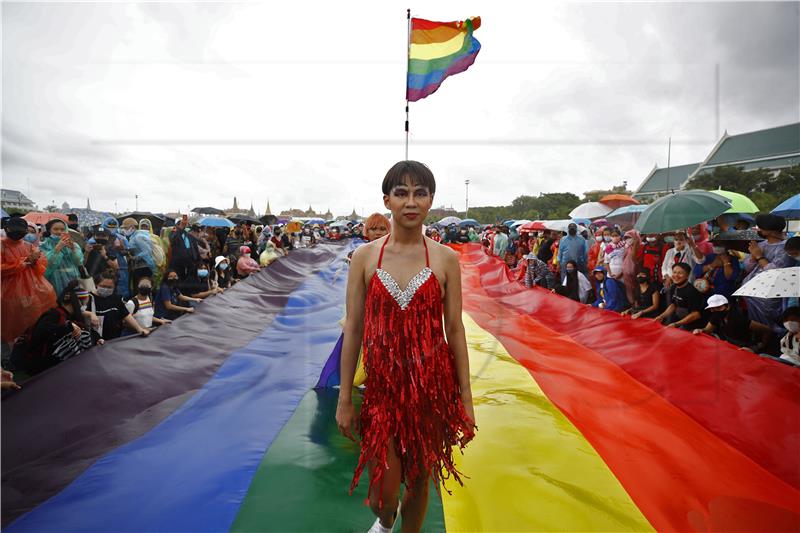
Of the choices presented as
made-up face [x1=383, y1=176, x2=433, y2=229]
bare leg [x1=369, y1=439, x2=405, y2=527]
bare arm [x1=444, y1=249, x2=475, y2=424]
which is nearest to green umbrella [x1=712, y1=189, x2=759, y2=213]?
bare arm [x1=444, y1=249, x2=475, y2=424]

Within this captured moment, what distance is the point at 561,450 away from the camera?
279 centimetres

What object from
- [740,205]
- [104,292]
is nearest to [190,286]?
[104,292]

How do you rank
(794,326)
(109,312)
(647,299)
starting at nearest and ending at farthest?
(794,326), (109,312), (647,299)

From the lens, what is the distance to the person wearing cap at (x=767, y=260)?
13.3ft

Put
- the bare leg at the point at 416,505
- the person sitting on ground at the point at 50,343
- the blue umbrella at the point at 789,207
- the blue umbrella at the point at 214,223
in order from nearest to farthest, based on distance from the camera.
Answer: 1. the bare leg at the point at 416,505
2. the person sitting on ground at the point at 50,343
3. the blue umbrella at the point at 789,207
4. the blue umbrella at the point at 214,223

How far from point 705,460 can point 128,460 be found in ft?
12.0

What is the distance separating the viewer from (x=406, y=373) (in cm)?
187

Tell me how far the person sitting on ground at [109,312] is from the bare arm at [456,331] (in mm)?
3592

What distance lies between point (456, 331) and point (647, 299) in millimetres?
4893

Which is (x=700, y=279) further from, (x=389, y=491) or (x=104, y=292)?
(x=104, y=292)

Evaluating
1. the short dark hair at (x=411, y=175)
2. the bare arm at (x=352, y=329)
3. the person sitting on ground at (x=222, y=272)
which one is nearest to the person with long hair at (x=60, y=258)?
the person sitting on ground at (x=222, y=272)

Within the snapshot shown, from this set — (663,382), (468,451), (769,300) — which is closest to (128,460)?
(468,451)

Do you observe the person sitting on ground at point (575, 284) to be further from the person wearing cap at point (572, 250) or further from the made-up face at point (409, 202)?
the made-up face at point (409, 202)

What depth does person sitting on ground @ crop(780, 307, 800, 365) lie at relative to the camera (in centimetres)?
341
